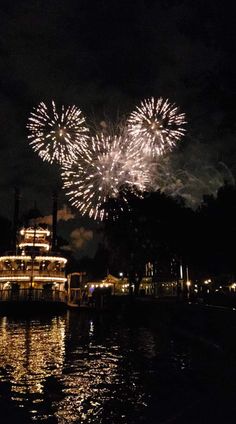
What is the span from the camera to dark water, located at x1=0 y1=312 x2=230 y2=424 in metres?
8.91

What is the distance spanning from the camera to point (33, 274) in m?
57.2

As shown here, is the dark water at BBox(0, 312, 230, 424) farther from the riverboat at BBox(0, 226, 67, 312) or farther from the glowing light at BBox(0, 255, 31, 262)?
the glowing light at BBox(0, 255, 31, 262)

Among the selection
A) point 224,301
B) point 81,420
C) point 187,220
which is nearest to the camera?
point 81,420

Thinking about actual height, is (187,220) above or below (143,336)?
above

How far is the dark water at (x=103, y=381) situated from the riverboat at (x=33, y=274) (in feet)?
101

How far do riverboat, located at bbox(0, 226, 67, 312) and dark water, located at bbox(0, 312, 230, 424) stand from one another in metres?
30.9

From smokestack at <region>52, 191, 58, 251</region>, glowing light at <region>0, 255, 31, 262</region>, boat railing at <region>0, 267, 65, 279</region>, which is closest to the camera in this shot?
boat railing at <region>0, 267, 65, 279</region>

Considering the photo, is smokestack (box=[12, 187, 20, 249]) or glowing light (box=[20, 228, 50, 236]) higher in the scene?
smokestack (box=[12, 187, 20, 249])

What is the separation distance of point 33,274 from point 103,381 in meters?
46.6

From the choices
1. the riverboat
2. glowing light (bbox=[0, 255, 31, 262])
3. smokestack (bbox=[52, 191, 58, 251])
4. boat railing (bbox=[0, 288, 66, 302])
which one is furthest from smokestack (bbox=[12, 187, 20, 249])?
boat railing (bbox=[0, 288, 66, 302])

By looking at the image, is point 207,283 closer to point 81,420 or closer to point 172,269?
point 172,269

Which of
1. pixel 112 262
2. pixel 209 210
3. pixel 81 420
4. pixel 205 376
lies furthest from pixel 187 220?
pixel 81 420

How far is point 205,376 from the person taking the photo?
12.4 metres

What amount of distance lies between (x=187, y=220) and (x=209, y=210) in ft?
17.8
